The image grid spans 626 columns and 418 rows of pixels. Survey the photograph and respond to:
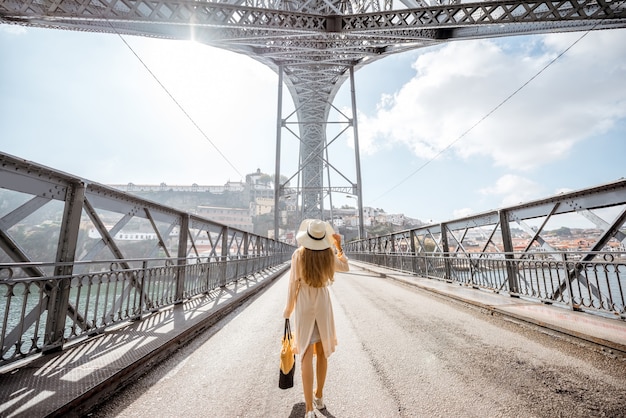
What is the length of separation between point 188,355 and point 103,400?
1.06 m

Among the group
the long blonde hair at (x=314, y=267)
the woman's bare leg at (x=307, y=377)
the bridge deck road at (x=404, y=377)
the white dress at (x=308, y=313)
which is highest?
the long blonde hair at (x=314, y=267)

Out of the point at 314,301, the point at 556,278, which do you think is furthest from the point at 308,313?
the point at 556,278

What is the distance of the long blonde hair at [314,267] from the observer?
222 cm

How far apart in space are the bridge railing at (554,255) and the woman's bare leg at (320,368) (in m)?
4.51

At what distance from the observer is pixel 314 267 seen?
2.22m

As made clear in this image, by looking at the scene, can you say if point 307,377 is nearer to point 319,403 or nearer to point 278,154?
point 319,403

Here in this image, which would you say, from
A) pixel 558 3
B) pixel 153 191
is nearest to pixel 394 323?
pixel 558 3

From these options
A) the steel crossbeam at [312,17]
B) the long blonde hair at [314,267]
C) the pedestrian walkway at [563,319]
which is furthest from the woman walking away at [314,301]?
the steel crossbeam at [312,17]

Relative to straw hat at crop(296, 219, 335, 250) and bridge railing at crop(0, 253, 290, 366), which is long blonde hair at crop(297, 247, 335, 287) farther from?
bridge railing at crop(0, 253, 290, 366)

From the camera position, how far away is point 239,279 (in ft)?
34.0

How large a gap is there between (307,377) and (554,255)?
552 centimetres

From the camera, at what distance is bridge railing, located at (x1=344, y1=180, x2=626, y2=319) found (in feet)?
13.0

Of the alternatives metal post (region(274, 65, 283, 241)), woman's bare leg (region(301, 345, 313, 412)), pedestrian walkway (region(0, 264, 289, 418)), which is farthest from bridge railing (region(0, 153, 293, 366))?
metal post (region(274, 65, 283, 241))

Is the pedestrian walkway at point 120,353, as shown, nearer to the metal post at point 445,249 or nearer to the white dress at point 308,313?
the white dress at point 308,313
